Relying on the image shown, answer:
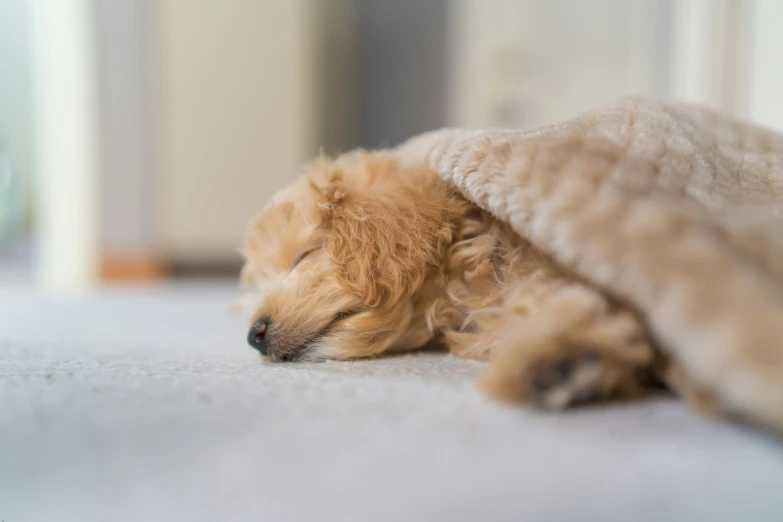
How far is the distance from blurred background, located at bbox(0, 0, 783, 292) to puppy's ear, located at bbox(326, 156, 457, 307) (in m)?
2.50

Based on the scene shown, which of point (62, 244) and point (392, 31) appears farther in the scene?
point (392, 31)

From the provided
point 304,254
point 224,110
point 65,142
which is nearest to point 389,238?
point 304,254

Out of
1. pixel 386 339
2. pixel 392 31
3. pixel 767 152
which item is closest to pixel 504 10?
pixel 392 31

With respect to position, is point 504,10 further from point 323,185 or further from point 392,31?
point 323,185

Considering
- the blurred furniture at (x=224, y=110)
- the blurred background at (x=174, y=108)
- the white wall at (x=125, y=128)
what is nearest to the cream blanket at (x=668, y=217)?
the blurred background at (x=174, y=108)

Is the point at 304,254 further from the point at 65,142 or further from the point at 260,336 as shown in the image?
the point at 65,142

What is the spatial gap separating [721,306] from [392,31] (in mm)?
3827

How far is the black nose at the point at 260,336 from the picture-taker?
37.6 inches

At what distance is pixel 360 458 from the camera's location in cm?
50

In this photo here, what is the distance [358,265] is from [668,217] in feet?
1.55

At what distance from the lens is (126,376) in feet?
2.41

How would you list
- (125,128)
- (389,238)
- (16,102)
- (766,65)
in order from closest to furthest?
1. (389,238)
2. (766,65)
3. (125,128)
4. (16,102)

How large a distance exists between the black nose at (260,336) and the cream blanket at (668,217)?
1.29 feet

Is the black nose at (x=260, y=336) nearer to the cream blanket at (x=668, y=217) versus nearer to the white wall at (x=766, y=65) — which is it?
the cream blanket at (x=668, y=217)
